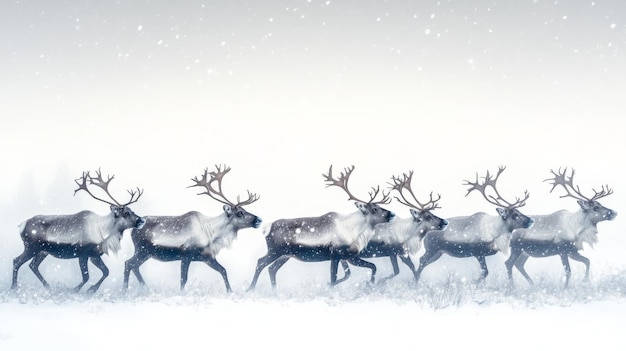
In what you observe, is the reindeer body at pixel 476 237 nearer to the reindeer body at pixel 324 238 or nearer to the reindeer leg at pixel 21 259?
the reindeer body at pixel 324 238

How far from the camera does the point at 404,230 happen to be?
10.1 m

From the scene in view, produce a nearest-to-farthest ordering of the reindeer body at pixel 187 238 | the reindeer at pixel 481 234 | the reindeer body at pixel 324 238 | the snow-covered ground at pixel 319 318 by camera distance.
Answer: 1. the snow-covered ground at pixel 319 318
2. the reindeer body at pixel 187 238
3. the reindeer body at pixel 324 238
4. the reindeer at pixel 481 234

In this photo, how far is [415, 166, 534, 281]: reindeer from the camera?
10141mm

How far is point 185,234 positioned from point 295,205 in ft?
40.4

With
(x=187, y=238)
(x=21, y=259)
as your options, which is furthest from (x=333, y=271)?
(x=21, y=259)

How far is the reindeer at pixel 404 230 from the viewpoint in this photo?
9805 millimetres

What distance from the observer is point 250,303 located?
8.05 m

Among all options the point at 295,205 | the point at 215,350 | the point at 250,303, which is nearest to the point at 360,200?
the point at 250,303

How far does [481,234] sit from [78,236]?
6885 mm

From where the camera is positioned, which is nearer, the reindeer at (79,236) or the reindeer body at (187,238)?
the reindeer at (79,236)

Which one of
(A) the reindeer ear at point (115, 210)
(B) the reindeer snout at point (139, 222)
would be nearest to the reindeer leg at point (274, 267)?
(B) the reindeer snout at point (139, 222)

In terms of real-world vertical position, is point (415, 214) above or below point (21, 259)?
above

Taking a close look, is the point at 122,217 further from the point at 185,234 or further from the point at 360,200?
the point at 360,200

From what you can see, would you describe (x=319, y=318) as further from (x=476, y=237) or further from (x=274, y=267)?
(x=476, y=237)
